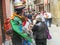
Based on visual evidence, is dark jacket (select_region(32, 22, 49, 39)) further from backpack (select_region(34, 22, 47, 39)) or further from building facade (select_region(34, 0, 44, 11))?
building facade (select_region(34, 0, 44, 11))

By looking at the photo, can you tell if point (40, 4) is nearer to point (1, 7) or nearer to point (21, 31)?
point (1, 7)

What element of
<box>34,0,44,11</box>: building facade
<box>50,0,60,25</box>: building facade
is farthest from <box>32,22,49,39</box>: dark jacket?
<box>34,0,44,11</box>: building facade

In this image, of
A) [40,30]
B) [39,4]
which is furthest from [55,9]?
[40,30]

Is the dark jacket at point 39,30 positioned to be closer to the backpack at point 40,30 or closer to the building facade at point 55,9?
the backpack at point 40,30

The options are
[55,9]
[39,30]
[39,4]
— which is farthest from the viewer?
[39,4]

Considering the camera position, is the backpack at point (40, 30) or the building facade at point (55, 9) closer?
the backpack at point (40, 30)

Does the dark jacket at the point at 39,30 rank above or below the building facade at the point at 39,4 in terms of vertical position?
above

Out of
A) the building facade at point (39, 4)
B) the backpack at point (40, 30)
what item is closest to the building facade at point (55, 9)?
the building facade at point (39, 4)

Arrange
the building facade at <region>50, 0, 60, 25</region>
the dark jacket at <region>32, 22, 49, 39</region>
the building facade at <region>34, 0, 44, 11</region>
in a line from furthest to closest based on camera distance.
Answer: the building facade at <region>34, 0, 44, 11</region>
the building facade at <region>50, 0, 60, 25</region>
the dark jacket at <region>32, 22, 49, 39</region>

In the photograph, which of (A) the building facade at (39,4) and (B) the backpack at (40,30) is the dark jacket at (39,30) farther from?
(A) the building facade at (39,4)

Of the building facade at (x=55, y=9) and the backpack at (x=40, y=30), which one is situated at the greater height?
the backpack at (x=40, y=30)

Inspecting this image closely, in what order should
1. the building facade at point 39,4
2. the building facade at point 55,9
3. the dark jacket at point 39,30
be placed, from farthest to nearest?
1. the building facade at point 39,4
2. the building facade at point 55,9
3. the dark jacket at point 39,30

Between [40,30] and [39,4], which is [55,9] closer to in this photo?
[39,4]

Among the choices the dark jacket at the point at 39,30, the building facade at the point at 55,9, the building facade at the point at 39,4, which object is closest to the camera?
the dark jacket at the point at 39,30
